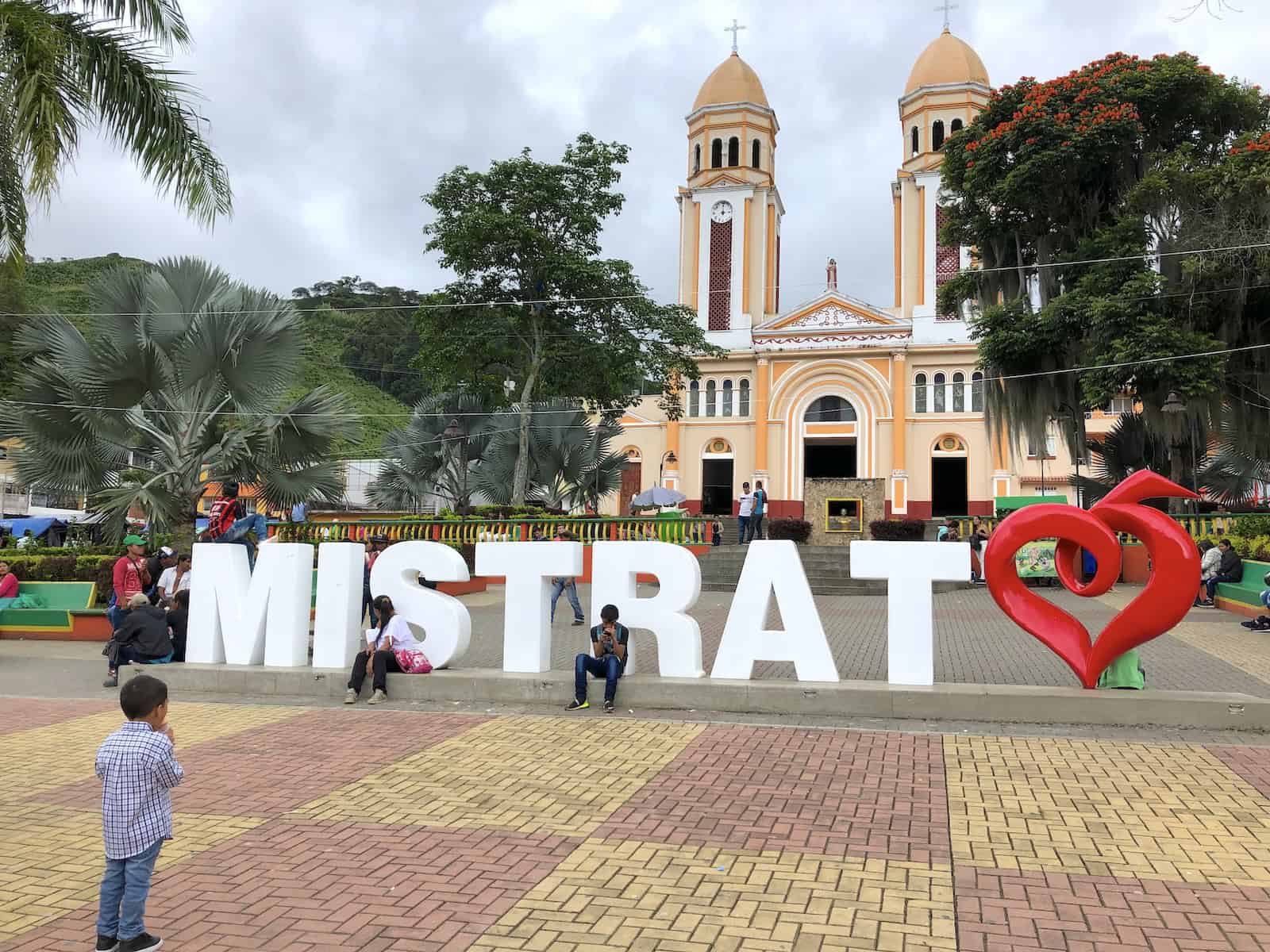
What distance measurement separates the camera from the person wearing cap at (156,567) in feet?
35.9

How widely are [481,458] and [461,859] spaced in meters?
21.0

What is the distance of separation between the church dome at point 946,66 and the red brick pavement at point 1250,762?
44.6m

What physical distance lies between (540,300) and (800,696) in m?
18.9

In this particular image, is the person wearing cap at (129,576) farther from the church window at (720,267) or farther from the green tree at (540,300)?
the church window at (720,267)

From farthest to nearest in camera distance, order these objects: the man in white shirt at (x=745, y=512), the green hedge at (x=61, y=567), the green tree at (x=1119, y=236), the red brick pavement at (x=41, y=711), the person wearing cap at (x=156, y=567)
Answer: the man in white shirt at (x=745, y=512) < the green tree at (x=1119, y=236) < the green hedge at (x=61, y=567) < the person wearing cap at (x=156, y=567) < the red brick pavement at (x=41, y=711)

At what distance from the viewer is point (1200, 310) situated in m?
19.1

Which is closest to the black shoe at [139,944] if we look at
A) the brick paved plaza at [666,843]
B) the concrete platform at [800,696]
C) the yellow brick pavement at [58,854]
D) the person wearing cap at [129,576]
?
the brick paved plaza at [666,843]

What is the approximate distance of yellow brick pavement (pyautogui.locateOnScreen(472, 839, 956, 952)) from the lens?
3.63 metres

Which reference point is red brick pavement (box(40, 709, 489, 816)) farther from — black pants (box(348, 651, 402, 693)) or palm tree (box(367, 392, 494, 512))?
palm tree (box(367, 392, 494, 512))

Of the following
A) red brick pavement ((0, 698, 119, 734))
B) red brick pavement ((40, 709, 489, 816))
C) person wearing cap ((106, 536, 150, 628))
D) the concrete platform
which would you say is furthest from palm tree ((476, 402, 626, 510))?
red brick pavement ((40, 709, 489, 816))

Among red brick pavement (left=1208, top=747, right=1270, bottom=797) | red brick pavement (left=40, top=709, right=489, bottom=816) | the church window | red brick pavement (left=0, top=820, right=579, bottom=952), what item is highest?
the church window

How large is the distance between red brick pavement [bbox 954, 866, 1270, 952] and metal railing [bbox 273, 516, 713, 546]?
16.0 m

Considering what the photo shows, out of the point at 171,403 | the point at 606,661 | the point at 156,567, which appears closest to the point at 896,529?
the point at 171,403

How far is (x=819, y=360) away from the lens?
43.1m
